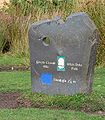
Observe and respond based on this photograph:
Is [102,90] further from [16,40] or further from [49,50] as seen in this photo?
[16,40]

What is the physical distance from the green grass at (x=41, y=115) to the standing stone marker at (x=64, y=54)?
883 millimetres

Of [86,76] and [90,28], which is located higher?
[90,28]

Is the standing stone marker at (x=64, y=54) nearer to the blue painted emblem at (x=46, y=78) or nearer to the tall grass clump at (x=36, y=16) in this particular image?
the blue painted emblem at (x=46, y=78)

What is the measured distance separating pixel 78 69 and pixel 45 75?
68 centimetres

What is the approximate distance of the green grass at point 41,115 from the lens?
854cm

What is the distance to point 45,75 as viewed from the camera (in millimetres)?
9898

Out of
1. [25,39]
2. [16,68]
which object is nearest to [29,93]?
[16,68]

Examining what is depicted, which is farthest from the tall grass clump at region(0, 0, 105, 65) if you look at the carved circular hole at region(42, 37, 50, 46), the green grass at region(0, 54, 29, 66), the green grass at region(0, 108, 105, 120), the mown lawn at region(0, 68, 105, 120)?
the green grass at region(0, 108, 105, 120)

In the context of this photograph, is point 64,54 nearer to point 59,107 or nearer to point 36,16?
point 59,107

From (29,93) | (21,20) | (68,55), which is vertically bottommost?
(29,93)

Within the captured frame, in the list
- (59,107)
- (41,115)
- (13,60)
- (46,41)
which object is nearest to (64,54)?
(46,41)

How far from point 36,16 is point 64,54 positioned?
9.60m

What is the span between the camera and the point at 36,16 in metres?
19.2

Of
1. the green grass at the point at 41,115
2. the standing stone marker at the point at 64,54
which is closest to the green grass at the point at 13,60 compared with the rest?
the standing stone marker at the point at 64,54
